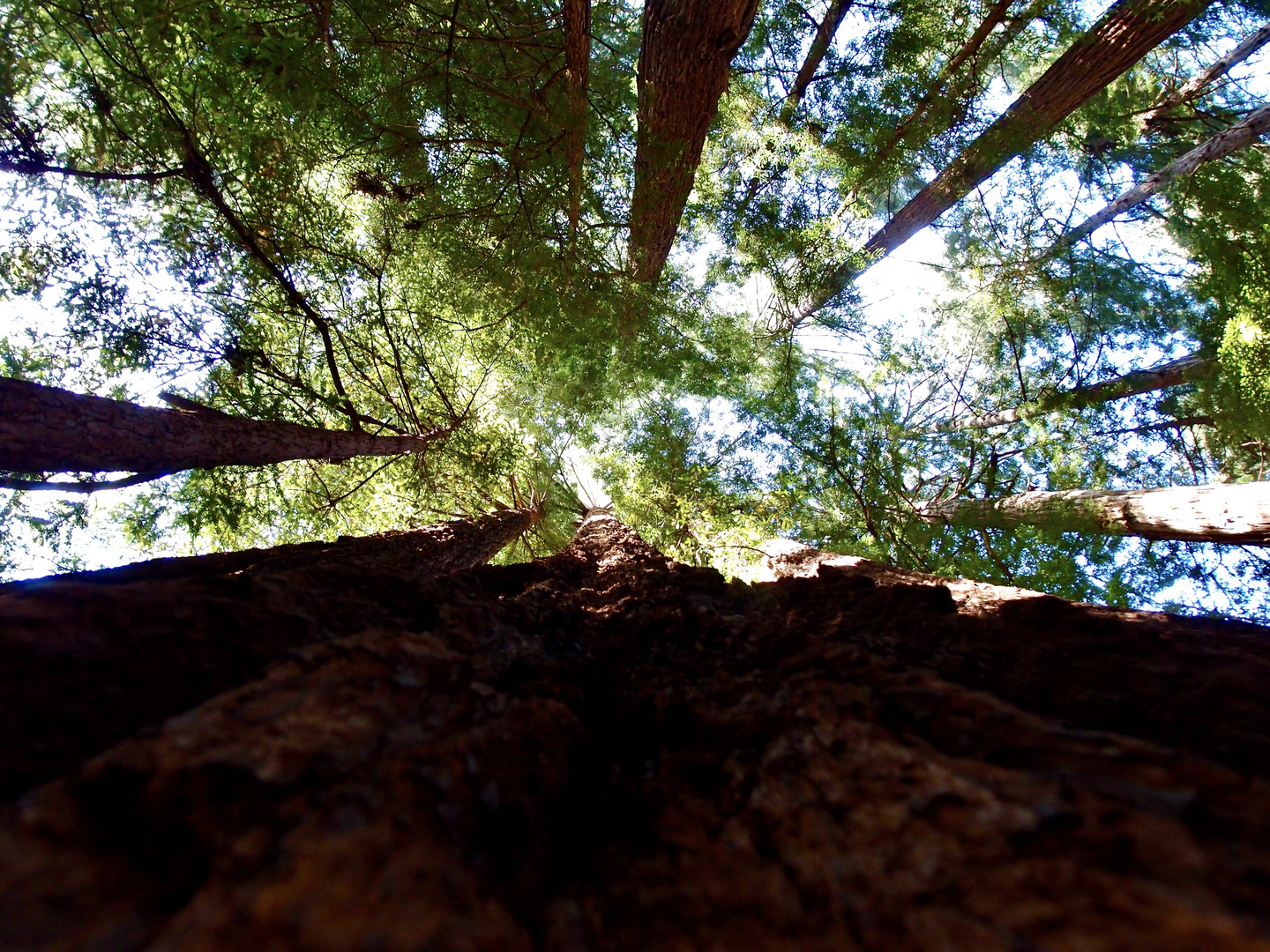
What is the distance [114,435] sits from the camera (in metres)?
3.11

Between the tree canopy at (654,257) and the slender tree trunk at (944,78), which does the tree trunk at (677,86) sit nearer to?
the tree canopy at (654,257)

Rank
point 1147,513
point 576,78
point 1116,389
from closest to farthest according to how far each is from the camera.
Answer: point 576,78 → point 1147,513 → point 1116,389

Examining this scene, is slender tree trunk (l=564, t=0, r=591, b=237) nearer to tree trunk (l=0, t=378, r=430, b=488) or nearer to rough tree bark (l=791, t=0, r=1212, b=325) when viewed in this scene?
tree trunk (l=0, t=378, r=430, b=488)

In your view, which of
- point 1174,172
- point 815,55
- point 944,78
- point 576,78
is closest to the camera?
point 576,78

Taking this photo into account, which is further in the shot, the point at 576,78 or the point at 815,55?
the point at 815,55

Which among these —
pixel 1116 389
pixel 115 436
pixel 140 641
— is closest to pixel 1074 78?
pixel 1116 389

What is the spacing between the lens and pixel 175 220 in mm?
5059

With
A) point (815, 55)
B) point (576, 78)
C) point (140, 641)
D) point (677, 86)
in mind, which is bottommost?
point (140, 641)

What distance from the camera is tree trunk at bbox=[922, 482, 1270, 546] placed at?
4527 millimetres

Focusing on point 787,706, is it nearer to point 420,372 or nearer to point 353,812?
point 353,812

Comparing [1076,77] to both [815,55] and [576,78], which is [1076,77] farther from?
[576,78]

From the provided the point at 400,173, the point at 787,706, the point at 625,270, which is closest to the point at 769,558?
the point at 625,270

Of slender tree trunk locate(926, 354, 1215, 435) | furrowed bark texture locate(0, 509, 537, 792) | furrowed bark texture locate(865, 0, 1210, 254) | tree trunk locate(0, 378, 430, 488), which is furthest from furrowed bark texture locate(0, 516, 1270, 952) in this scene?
slender tree trunk locate(926, 354, 1215, 435)

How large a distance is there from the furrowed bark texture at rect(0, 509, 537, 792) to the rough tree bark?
25.9ft
